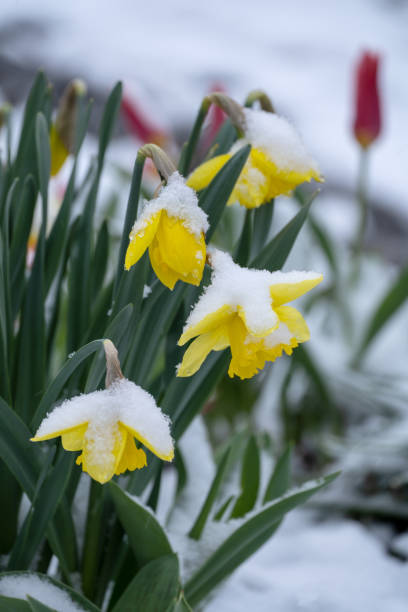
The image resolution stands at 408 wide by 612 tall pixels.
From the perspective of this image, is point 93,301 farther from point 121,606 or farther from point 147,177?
point 147,177

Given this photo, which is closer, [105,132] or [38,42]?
[105,132]

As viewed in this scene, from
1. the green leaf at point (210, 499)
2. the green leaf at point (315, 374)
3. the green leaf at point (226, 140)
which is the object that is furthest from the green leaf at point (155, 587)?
the green leaf at point (315, 374)

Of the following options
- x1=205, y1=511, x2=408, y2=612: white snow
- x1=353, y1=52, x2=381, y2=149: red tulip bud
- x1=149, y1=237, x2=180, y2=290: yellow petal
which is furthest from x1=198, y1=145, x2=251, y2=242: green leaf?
x1=353, y1=52, x2=381, y2=149: red tulip bud

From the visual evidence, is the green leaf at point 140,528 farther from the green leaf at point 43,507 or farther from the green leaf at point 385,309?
the green leaf at point 385,309

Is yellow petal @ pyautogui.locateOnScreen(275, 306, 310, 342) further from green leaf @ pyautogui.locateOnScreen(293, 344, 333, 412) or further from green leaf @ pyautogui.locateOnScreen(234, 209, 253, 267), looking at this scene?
green leaf @ pyautogui.locateOnScreen(293, 344, 333, 412)

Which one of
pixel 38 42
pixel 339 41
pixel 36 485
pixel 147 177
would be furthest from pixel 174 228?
pixel 339 41

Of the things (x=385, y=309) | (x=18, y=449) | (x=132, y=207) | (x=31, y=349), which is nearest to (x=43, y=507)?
(x=18, y=449)
